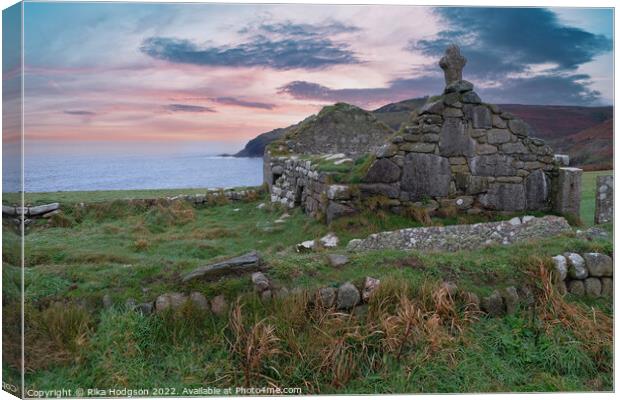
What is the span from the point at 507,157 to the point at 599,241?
11.3 feet

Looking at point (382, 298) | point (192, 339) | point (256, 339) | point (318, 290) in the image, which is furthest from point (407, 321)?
point (192, 339)

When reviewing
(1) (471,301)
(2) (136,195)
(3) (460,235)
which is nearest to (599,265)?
(1) (471,301)

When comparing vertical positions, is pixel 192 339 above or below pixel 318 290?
below

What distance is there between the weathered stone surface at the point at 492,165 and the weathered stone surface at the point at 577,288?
4.08 meters

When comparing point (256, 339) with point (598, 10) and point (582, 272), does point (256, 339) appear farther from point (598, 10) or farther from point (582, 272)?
point (598, 10)

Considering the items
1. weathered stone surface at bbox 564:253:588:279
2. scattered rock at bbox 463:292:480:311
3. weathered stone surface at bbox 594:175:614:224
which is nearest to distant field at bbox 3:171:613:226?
weathered stone surface at bbox 594:175:614:224

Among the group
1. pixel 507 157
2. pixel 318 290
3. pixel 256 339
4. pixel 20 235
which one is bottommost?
pixel 256 339

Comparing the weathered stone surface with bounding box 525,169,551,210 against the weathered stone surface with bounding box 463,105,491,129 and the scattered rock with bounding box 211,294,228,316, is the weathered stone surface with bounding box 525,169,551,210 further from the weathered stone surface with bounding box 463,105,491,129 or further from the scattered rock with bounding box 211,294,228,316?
the scattered rock with bounding box 211,294,228,316

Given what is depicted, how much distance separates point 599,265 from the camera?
586 cm

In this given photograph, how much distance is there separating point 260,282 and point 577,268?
3.62m

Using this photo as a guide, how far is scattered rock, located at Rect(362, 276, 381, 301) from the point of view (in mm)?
5188

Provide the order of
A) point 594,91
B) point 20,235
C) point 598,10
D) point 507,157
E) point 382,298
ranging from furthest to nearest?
point 507,157, point 594,91, point 598,10, point 382,298, point 20,235

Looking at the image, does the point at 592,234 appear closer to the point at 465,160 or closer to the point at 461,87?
the point at 465,160

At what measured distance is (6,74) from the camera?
182 inches
